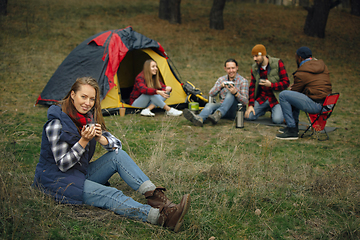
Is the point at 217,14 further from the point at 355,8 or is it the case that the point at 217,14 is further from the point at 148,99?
the point at 355,8

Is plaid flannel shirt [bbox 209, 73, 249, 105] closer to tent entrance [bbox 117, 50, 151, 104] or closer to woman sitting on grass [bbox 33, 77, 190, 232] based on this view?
tent entrance [bbox 117, 50, 151, 104]

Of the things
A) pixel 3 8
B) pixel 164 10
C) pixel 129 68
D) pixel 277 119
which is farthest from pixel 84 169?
pixel 164 10

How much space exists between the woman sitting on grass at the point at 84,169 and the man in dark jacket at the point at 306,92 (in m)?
3.25

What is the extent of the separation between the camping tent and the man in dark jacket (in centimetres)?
271

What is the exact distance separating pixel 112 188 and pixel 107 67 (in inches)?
170

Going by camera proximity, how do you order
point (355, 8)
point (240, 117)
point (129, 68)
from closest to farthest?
1. point (240, 117)
2. point (129, 68)
3. point (355, 8)

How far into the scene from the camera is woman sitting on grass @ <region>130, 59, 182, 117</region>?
6562mm

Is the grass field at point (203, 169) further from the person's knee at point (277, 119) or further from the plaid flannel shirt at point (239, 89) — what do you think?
the plaid flannel shirt at point (239, 89)

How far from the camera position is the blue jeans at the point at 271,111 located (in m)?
6.20

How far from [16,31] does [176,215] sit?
40.6ft

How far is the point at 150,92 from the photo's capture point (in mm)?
6559

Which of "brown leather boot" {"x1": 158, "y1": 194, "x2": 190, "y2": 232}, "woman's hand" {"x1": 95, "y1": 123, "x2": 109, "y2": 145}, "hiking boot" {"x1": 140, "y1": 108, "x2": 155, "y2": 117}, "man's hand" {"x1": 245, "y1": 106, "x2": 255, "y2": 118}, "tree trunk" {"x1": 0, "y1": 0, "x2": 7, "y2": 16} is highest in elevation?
"tree trunk" {"x1": 0, "y1": 0, "x2": 7, "y2": 16}

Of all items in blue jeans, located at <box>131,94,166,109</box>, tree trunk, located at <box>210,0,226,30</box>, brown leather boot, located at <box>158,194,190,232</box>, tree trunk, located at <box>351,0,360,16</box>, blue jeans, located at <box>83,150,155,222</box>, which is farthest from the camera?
tree trunk, located at <box>351,0,360,16</box>

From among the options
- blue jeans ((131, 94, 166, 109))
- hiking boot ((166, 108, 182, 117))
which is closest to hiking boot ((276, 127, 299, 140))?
hiking boot ((166, 108, 182, 117))
